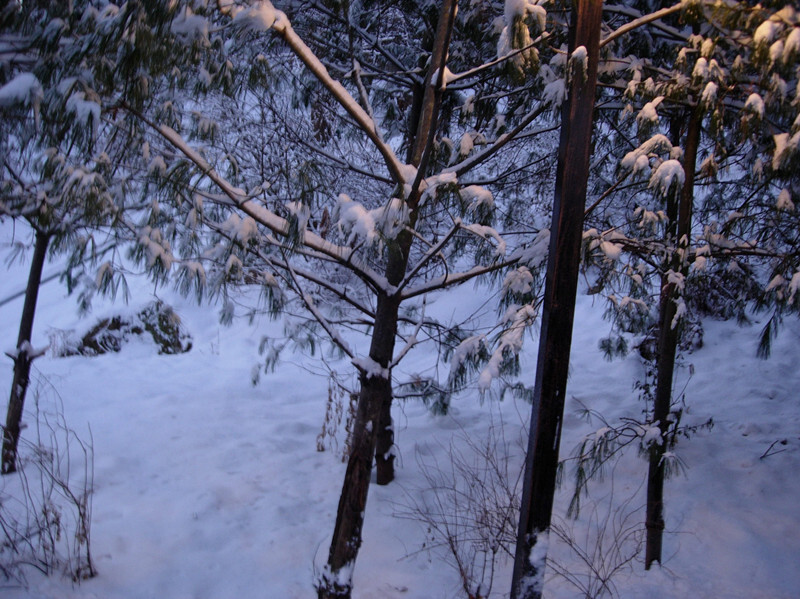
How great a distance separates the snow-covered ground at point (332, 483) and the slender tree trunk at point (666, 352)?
0.94ft

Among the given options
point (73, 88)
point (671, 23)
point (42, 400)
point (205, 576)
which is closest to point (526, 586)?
point (205, 576)

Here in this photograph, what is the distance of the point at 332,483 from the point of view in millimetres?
4547

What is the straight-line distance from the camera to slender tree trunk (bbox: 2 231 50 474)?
Result: 4.10 meters

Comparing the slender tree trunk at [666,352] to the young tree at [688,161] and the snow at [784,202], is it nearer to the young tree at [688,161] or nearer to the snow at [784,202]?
the young tree at [688,161]

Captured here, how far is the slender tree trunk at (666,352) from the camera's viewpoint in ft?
10.2

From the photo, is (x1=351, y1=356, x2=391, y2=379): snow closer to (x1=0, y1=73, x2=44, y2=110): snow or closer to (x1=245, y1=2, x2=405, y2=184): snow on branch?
(x1=245, y1=2, x2=405, y2=184): snow on branch

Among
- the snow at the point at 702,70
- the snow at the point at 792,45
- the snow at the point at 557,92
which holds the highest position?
the snow at the point at 702,70

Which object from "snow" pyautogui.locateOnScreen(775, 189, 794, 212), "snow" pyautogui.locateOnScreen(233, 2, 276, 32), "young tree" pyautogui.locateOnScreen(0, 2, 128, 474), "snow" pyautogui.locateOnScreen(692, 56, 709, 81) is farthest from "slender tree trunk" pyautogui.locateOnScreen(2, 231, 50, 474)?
"snow" pyautogui.locateOnScreen(775, 189, 794, 212)

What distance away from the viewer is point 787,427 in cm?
483

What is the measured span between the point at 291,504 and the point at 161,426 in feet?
7.74

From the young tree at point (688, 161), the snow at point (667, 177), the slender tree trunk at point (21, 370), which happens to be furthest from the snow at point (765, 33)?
the slender tree trunk at point (21, 370)

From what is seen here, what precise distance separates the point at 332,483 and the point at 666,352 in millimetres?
2946

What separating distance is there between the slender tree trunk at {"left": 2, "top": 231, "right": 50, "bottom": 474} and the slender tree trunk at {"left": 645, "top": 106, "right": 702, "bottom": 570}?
4603mm

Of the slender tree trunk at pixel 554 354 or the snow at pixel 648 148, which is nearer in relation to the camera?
the slender tree trunk at pixel 554 354
